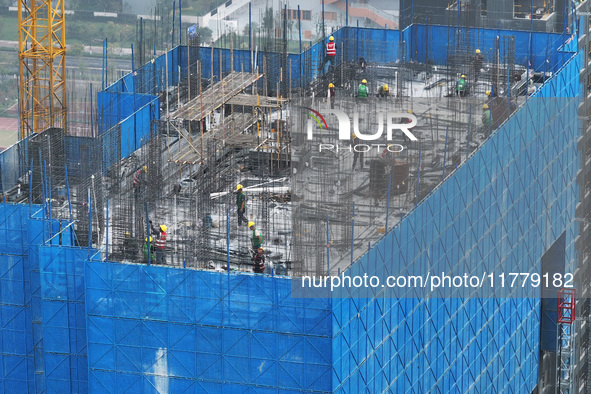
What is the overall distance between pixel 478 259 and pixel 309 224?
13779mm

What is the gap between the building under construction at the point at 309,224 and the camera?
69312 millimetres

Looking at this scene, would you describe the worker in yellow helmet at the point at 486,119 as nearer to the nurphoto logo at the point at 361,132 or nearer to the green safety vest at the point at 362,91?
the nurphoto logo at the point at 361,132

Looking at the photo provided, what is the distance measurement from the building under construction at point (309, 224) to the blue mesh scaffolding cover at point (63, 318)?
0.08m

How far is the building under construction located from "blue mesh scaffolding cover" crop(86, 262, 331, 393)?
8 centimetres

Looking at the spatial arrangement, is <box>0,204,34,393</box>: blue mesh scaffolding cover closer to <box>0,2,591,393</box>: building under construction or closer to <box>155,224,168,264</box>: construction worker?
<box>0,2,591,393</box>: building under construction

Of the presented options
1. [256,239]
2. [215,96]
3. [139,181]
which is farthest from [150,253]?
[215,96]

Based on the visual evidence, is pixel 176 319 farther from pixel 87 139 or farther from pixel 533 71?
pixel 533 71

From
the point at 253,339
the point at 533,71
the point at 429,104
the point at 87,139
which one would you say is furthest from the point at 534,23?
the point at 253,339

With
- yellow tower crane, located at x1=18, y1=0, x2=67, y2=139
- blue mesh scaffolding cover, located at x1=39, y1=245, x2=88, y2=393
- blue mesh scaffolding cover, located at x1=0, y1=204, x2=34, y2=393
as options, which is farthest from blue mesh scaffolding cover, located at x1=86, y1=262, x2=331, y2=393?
yellow tower crane, located at x1=18, y1=0, x2=67, y2=139

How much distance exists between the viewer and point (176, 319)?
6944cm

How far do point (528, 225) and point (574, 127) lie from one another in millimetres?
9481

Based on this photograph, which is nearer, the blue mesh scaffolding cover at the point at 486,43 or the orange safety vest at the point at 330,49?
the orange safety vest at the point at 330,49

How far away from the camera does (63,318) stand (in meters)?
72.9

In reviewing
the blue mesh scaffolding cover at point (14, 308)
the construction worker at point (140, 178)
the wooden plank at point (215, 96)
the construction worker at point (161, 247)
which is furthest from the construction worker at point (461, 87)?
the blue mesh scaffolding cover at point (14, 308)
